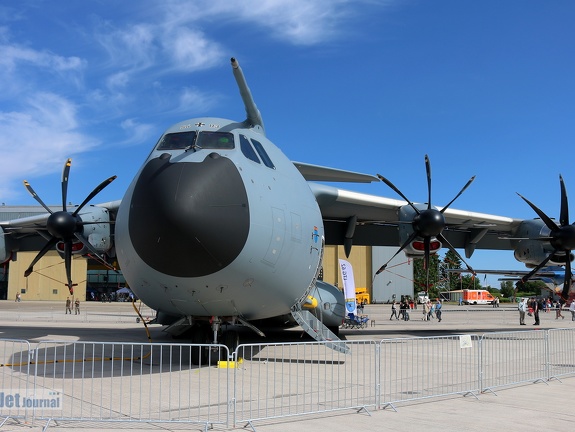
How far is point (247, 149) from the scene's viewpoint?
32.3 feet

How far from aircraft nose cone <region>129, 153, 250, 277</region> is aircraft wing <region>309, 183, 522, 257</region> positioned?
21.7ft

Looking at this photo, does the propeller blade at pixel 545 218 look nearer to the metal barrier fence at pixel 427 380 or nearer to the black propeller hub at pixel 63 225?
the metal barrier fence at pixel 427 380

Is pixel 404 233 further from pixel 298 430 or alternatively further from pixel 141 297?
pixel 298 430

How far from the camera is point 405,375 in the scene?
33.0 ft

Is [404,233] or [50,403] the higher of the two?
[404,233]

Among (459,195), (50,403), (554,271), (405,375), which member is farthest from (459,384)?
(554,271)

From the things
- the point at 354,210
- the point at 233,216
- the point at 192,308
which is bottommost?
the point at 192,308

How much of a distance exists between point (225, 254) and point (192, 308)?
4.84 feet

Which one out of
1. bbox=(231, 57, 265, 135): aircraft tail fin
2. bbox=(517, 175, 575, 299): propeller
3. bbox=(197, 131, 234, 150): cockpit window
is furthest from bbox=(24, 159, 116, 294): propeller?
bbox=(517, 175, 575, 299): propeller

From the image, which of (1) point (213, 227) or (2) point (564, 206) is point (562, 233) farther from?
(1) point (213, 227)

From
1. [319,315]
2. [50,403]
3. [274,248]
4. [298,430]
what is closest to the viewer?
[298,430]

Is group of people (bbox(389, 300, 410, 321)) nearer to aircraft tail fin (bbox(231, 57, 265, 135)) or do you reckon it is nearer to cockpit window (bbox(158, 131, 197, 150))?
aircraft tail fin (bbox(231, 57, 265, 135))

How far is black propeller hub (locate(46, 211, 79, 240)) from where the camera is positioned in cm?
1438

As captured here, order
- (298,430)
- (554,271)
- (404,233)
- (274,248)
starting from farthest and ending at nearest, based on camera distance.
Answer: (554,271), (404,233), (274,248), (298,430)
